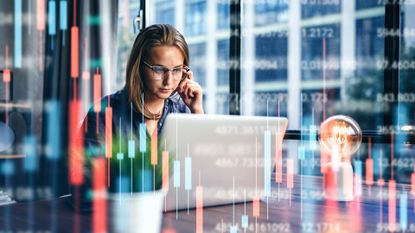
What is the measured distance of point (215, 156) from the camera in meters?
1.11

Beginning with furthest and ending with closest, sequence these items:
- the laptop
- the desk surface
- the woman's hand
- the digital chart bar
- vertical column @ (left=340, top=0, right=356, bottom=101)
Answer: vertical column @ (left=340, top=0, right=356, bottom=101)
the woman's hand
the digital chart bar
the laptop
the desk surface

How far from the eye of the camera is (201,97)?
72.8 inches

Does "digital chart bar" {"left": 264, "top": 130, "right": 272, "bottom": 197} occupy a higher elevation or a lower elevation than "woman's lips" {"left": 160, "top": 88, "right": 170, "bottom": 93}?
lower

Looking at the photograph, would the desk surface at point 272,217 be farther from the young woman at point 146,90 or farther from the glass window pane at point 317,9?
the glass window pane at point 317,9

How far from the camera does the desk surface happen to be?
909 millimetres

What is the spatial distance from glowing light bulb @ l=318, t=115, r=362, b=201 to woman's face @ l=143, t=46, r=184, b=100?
51 centimetres

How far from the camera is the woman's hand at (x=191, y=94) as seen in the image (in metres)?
1.83

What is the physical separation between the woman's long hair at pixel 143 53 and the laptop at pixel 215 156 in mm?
450

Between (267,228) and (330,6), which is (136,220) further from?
(330,6)

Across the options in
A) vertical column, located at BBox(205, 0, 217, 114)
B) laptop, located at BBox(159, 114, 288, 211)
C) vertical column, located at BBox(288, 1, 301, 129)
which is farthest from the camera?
vertical column, located at BBox(205, 0, 217, 114)

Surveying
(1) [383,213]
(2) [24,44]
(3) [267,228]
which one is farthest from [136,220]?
(2) [24,44]

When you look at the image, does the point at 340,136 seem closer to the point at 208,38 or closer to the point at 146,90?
the point at 146,90

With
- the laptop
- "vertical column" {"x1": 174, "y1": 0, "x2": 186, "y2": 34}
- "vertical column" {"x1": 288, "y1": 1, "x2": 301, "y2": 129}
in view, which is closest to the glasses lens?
the laptop

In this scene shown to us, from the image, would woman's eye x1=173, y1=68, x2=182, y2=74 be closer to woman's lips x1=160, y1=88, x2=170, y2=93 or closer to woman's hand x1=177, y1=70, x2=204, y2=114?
woman's lips x1=160, y1=88, x2=170, y2=93
